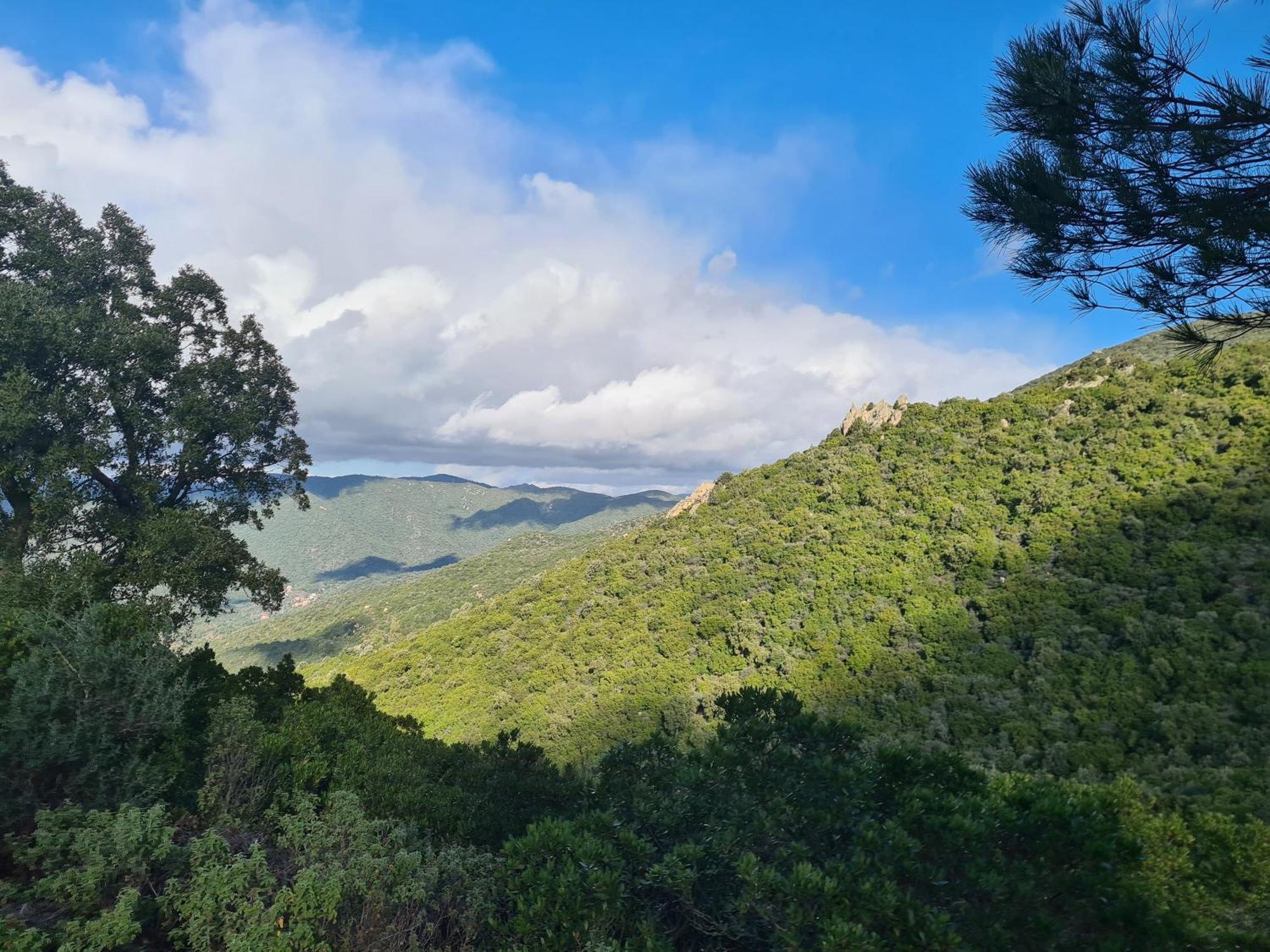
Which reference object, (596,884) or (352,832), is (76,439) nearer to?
(352,832)

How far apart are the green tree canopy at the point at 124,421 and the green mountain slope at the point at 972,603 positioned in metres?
15.7

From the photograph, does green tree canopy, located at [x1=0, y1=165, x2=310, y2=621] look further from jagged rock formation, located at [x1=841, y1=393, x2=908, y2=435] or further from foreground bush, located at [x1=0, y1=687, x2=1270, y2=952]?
jagged rock formation, located at [x1=841, y1=393, x2=908, y2=435]

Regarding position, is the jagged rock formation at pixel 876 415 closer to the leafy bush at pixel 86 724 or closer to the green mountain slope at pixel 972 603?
the green mountain slope at pixel 972 603

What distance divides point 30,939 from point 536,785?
22.0 ft

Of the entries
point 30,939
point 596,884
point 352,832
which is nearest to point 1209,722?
point 596,884

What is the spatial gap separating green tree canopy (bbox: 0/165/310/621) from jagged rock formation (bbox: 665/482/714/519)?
27077 millimetres

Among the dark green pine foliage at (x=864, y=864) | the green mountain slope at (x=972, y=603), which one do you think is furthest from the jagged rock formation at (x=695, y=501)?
the dark green pine foliage at (x=864, y=864)

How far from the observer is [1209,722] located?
12.9 meters

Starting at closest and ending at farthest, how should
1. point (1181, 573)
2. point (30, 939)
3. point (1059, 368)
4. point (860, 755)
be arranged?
point (30, 939) → point (860, 755) → point (1181, 573) → point (1059, 368)

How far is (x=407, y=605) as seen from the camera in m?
80.0

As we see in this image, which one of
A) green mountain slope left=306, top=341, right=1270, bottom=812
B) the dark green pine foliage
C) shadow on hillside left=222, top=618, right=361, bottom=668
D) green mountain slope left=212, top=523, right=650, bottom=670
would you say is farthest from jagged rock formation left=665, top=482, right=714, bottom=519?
shadow on hillside left=222, top=618, right=361, bottom=668

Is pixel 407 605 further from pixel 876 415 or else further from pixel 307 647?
pixel 876 415

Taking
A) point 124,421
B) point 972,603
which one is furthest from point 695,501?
point 124,421

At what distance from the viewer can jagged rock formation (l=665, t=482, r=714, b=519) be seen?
130 feet
